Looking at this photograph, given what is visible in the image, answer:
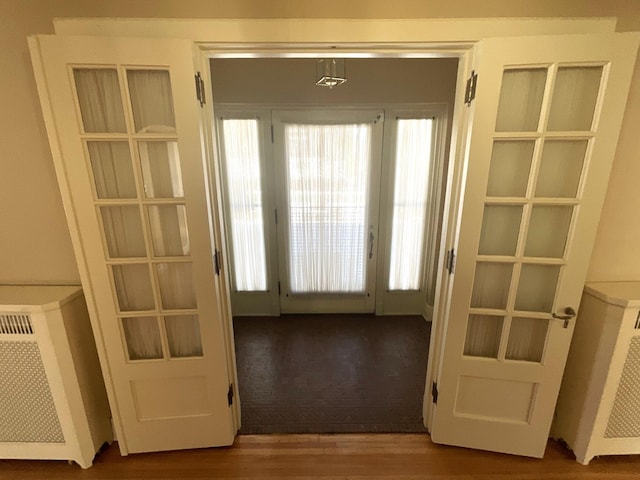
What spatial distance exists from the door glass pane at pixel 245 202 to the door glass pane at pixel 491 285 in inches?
84.5

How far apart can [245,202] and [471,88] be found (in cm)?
225

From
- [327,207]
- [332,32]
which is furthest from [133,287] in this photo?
[327,207]

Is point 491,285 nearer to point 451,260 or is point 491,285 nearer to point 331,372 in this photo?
point 451,260

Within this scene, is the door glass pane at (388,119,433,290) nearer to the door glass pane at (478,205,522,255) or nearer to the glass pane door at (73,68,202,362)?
the door glass pane at (478,205,522,255)

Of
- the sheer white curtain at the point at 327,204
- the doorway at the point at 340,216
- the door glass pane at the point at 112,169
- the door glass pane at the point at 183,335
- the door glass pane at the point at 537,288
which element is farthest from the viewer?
the sheer white curtain at the point at 327,204

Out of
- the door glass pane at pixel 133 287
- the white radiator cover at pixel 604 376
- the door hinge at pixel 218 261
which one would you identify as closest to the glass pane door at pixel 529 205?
the white radiator cover at pixel 604 376

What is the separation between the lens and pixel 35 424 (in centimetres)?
155

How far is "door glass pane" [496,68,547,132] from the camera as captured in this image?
1.30 m

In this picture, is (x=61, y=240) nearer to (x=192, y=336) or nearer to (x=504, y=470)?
(x=192, y=336)

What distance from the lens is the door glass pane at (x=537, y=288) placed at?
1.48m

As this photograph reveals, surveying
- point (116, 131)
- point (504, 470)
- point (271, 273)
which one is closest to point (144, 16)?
point (116, 131)

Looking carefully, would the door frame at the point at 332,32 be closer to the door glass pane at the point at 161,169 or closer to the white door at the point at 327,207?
the door glass pane at the point at 161,169

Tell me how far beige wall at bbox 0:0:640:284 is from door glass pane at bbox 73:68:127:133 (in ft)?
0.86

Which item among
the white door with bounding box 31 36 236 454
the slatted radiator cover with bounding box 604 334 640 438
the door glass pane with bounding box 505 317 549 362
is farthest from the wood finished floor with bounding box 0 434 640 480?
the door glass pane with bounding box 505 317 549 362
